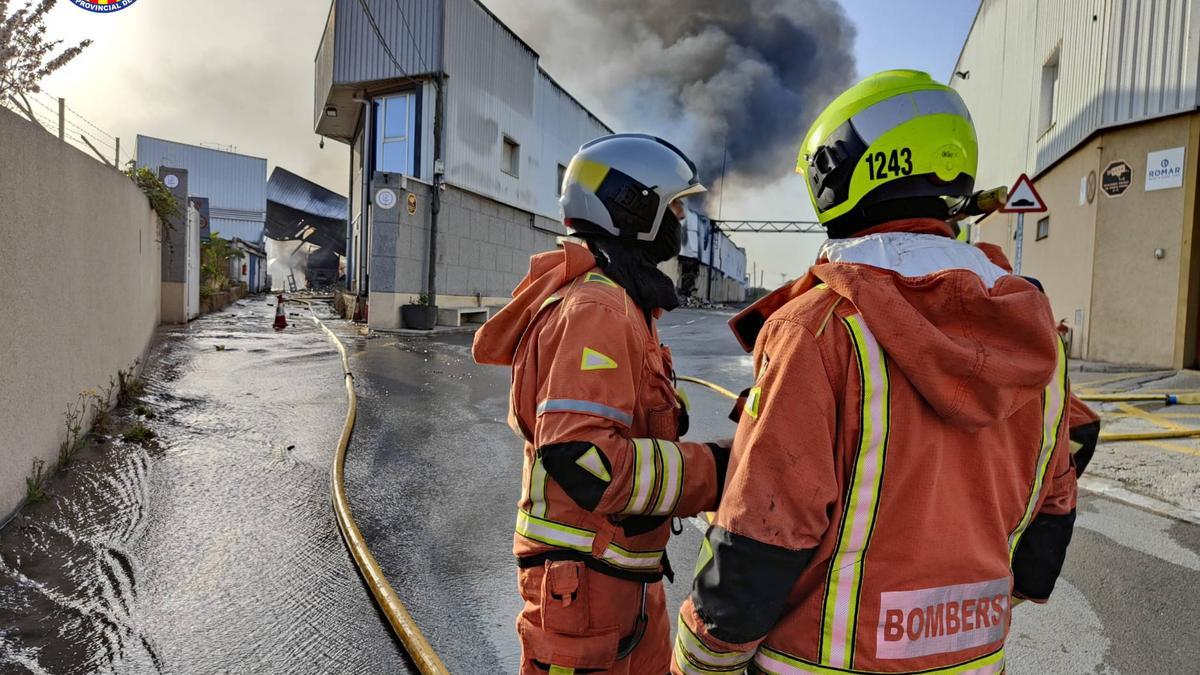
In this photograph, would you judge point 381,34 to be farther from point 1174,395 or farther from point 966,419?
point 966,419

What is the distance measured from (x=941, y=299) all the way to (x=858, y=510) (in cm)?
38

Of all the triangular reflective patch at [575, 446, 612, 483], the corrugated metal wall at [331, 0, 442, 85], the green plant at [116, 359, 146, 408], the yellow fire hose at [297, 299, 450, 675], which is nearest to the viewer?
the triangular reflective patch at [575, 446, 612, 483]

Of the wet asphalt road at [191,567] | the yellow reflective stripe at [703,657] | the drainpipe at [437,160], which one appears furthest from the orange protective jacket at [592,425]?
the drainpipe at [437,160]

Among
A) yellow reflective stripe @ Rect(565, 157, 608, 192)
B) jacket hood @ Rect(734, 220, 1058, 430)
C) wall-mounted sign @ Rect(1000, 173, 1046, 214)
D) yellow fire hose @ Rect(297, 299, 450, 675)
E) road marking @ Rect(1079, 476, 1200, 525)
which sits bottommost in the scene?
yellow fire hose @ Rect(297, 299, 450, 675)

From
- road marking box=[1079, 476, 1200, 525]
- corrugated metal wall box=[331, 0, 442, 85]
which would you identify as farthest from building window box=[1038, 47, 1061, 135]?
corrugated metal wall box=[331, 0, 442, 85]

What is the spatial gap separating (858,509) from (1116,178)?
1251cm

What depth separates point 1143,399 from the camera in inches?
306

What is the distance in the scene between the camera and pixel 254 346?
1234 cm

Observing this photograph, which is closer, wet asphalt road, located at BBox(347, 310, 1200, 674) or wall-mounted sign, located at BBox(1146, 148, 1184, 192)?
wet asphalt road, located at BBox(347, 310, 1200, 674)

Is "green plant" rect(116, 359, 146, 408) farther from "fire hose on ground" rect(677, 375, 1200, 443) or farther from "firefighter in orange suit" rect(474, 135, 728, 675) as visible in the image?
"firefighter in orange suit" rect(474, 135, 728, 675)

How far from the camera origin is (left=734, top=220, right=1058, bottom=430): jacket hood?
104 cm

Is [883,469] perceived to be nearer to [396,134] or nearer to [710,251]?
[396,134]

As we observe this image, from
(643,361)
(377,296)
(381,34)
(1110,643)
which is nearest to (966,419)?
(643,361)

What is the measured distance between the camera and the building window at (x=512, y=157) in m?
22.9
